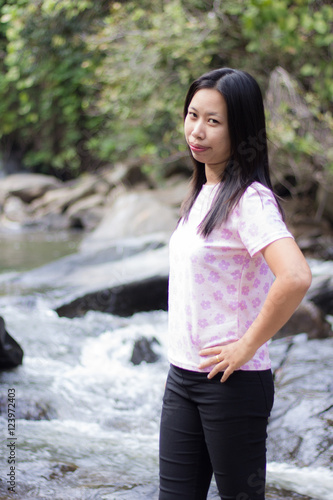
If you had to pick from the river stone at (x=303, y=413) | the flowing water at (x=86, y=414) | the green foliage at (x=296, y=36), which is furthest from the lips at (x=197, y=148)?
the green foliage at (x=296, y=36)

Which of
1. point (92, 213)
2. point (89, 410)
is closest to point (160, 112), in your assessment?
point (92, 213)

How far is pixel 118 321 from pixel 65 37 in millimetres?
7466

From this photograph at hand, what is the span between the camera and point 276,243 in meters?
1.24

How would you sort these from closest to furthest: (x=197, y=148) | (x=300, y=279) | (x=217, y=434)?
(x=300, y=279) < (x=217, y=434) < (x=197, y=148)

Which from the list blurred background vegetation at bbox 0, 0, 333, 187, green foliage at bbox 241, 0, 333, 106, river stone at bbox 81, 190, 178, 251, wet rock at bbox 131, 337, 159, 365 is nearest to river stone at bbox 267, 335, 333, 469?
wet rock at bbox 131, 337, 159, 365

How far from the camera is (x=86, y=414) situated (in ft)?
11.0

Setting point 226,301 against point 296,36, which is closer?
point 226,301

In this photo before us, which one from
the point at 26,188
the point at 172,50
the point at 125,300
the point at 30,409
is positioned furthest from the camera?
the point at 26,188

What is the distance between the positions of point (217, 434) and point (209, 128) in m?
0.70

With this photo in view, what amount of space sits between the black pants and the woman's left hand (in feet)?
0.10

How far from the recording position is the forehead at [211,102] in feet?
4.54

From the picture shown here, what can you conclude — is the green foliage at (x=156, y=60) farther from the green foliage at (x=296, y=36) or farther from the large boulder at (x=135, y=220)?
the large boulder at (x=135, y=220)

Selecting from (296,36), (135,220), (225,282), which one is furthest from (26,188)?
(225,282)

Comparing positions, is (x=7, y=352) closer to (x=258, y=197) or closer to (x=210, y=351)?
(x=210, y=351)
